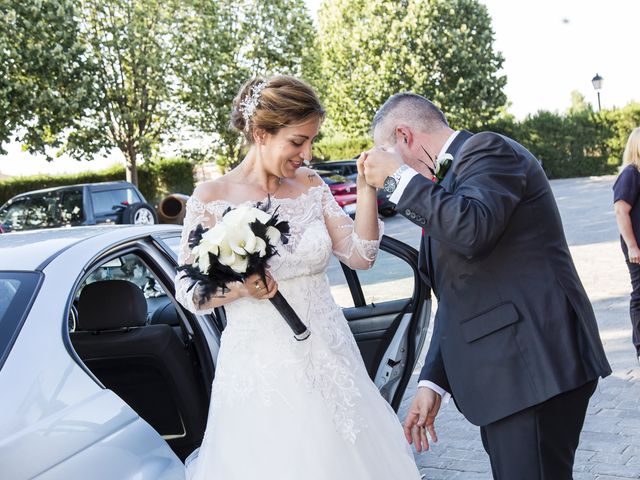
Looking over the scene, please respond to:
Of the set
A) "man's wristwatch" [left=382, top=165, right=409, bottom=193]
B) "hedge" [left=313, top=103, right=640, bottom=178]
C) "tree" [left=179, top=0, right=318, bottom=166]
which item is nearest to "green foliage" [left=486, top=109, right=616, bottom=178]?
"hedge" [left=313, top=103, right=640, bottom=178]

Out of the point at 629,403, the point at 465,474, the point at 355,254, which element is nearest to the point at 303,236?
the point at 355,254

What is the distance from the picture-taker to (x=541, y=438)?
229cm

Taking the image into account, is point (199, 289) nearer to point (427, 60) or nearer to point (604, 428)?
point (604, 428)

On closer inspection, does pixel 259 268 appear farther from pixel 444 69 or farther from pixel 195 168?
pixel 444 69

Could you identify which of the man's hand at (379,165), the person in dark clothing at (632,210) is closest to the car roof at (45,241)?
the man's hand at (379,165)

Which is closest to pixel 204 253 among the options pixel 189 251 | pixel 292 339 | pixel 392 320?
pixel 189 251

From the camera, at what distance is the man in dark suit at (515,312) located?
2254mm

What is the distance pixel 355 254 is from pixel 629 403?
326 cm

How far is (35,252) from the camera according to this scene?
2.92m

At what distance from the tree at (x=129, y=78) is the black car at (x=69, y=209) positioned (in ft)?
20.4

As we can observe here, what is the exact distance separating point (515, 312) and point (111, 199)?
1601 cm

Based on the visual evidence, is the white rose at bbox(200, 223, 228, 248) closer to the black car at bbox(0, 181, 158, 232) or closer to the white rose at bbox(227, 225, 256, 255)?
the white rose at bbox(227, 225, 256, 255)

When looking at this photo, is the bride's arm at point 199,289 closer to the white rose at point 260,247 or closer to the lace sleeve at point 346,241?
the white rose at point 260,247

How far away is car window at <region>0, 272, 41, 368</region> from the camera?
239 cm
